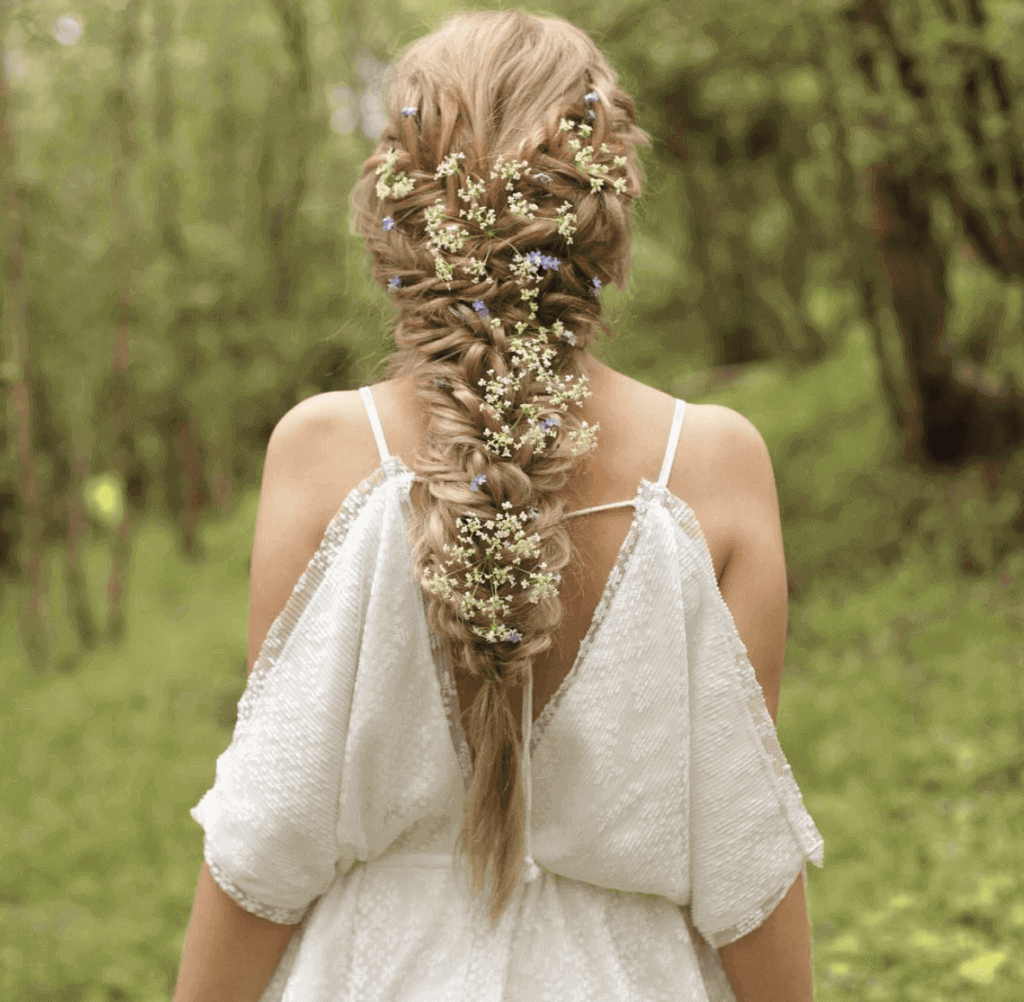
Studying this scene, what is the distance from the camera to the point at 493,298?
1.70 m

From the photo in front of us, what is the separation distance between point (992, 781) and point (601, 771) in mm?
4814

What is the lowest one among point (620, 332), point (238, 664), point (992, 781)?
point (238, 664)

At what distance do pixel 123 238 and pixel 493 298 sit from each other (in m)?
9.68

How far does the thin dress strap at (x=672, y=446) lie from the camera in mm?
1713

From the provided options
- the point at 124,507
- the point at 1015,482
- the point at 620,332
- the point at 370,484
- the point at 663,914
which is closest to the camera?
the point at 370,484

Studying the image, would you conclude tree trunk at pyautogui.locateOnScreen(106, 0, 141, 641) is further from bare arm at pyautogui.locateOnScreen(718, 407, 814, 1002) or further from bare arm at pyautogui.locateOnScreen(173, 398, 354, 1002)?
bare arm at pyautogui.locateOnScreen(718, 407, 814, 1002)

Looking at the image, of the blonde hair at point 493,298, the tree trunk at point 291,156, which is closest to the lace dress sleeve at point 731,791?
the blonde hair at point 493,298

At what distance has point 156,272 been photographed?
39.2ft

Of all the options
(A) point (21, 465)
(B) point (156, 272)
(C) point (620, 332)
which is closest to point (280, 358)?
(B) point (156, 272)

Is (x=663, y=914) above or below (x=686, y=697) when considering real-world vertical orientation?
below

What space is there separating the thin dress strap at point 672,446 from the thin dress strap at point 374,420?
394 millimetres

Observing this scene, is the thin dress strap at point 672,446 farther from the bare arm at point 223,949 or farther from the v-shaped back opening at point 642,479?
the bare arm at point 223,949

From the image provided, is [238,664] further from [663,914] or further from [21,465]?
[663,914]

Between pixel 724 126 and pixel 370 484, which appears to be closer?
pixel 370 484
